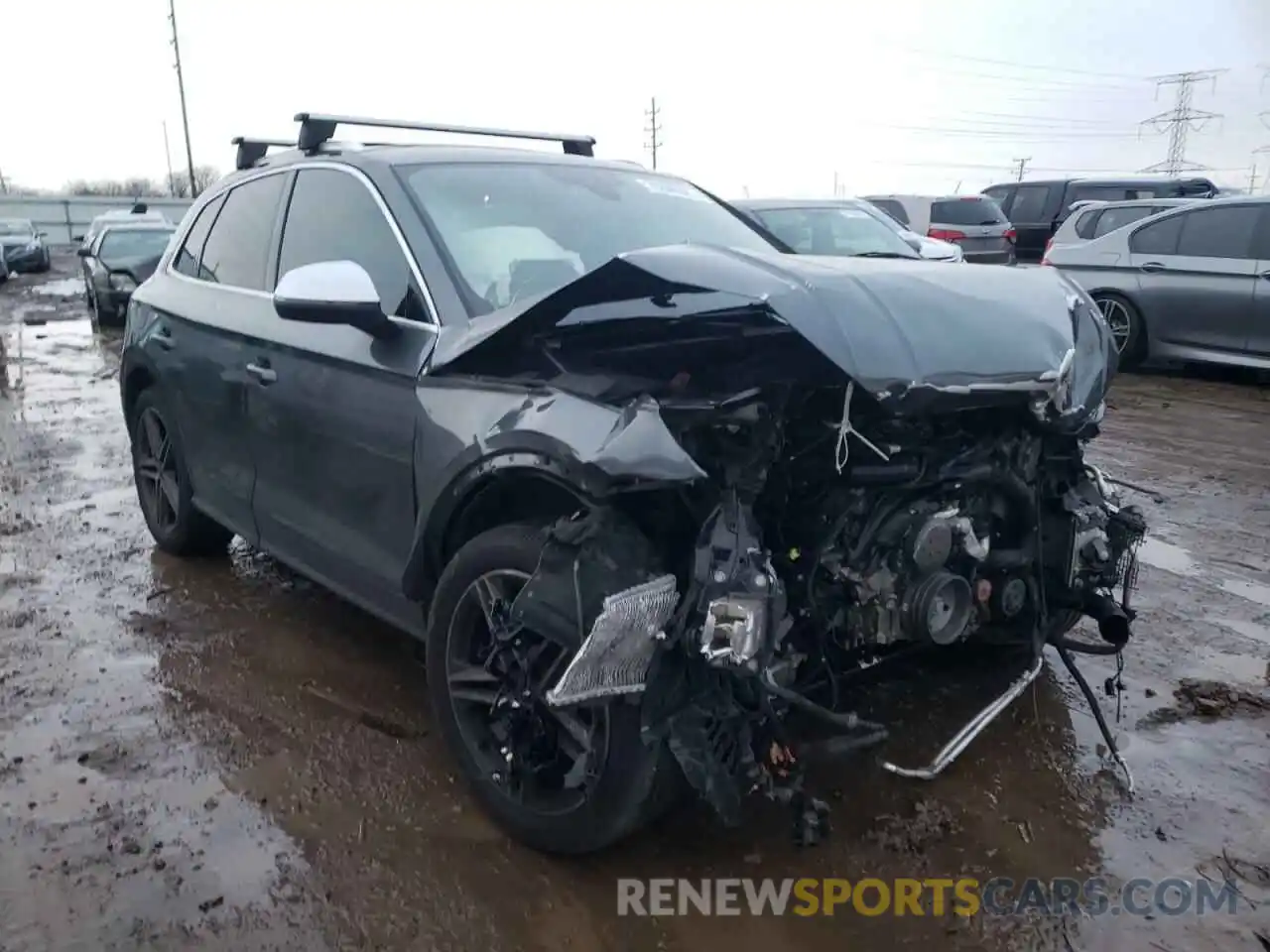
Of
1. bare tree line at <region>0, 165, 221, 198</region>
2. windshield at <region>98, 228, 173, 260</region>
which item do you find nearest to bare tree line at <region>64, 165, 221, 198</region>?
bare tree line at <region>0, 165, 221, 198</region>

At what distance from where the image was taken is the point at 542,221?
3.49m

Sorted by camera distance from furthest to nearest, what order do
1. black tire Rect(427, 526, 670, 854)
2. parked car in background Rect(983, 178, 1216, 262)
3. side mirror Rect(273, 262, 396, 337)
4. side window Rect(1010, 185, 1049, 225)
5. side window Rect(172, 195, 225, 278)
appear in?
1. side window Rect(1010, 185, 1049, 225)
2. parked car in background Rect(983, 178, 1216, 262)
3. side window Rect(172, 195, 225, 278)
4. side mirror Rect(273, 262, 396, 337)
5. black tire Rect(427, 526, 670, 854)

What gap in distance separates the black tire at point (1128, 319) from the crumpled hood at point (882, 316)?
8.09m

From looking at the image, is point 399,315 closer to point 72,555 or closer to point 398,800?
point 398,800

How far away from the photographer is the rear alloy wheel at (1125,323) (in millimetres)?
10258

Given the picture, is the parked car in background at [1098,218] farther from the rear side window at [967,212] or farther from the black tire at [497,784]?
the black tire at [497,784]

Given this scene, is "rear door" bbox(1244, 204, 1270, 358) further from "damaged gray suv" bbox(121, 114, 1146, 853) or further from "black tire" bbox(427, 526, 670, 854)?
"black tire" bbox(427, 526, 670, 854)

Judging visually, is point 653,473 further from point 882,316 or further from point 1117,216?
point 1117,216

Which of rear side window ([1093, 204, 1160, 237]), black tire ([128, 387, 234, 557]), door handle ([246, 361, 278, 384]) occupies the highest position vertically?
rear side window ([1093, 204, 1160, 237])

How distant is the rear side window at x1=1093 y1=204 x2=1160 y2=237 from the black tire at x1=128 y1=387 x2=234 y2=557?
10.4m

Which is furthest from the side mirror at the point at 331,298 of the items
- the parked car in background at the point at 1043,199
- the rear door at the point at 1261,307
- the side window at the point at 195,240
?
the parked car in background at the point at 1043,199

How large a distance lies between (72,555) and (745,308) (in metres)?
4.29

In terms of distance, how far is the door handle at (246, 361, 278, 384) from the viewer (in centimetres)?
376

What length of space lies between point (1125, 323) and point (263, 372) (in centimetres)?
905
